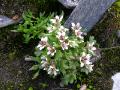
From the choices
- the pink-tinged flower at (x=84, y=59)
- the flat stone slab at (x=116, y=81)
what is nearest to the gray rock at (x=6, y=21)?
the pink-tinged flower at (x=84, y=59)

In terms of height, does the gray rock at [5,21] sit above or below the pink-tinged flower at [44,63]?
above

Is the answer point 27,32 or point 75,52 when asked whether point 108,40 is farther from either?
point 27,32

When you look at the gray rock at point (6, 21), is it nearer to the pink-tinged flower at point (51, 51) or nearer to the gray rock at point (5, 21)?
the gray rock at point (5, 21)

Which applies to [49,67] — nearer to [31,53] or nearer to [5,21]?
A: [31,53]

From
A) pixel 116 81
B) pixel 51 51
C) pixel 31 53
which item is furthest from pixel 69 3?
pixel 116 81

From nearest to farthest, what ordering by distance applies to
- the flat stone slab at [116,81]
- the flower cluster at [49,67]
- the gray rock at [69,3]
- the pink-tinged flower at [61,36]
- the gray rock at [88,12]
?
1. the pink-tinged flower at [61,36]
2. the flower cluster at [49,67]
3. the gray rock at [88,12]
4. the flat stone slab at [116,81]
5. the gray rock at [69,3]

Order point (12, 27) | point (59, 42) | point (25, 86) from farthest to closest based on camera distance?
1. point (12, 27)
2. point (25, 86)
3. point (59, 42)

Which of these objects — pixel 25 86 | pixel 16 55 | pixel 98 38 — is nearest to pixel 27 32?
pixel 16 55
